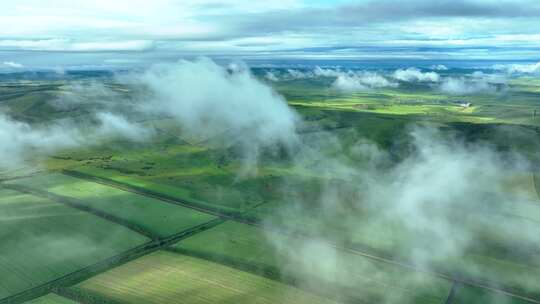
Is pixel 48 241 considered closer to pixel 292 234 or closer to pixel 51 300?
pixel 51 300

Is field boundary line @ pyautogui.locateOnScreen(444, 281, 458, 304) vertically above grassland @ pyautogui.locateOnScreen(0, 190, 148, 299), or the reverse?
grassland @ pyautogui.locateOnScreen(0, 190, 148, 299)

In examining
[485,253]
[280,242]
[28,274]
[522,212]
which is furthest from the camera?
[522,212]

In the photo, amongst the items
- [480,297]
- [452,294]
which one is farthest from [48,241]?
[480,297]

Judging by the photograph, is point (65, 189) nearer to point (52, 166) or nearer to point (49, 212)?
point (49, 212)

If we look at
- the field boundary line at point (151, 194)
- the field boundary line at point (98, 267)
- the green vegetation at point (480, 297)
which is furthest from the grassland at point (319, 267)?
the field boundary line at point (151, 194)

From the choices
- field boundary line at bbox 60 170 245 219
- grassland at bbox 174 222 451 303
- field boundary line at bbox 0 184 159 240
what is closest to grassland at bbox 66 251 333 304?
grassland at bbox 174 222 451 303

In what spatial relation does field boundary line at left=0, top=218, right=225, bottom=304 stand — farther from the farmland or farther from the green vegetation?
the green vegetation

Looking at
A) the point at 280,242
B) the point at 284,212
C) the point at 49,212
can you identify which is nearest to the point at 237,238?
the point at 280,242
